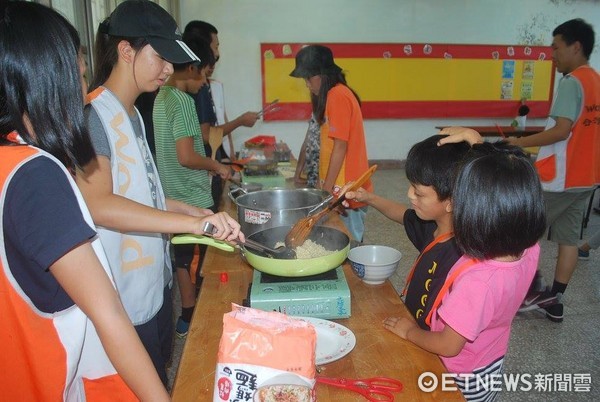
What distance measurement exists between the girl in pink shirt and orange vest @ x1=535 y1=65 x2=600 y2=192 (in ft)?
6.09

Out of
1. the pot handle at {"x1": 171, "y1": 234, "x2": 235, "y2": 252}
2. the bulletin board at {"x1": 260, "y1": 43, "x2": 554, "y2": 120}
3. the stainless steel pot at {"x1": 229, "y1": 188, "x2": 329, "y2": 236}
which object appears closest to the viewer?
the pot handle at {"x1": 171, "y1": 234, "x2": 235, "y2": 252}

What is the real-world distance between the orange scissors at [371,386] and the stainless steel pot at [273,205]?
0.66 meters

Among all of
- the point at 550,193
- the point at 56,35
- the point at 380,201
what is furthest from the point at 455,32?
the point at 56,35

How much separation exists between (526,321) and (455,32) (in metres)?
4.63

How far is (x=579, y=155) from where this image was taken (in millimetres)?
2645

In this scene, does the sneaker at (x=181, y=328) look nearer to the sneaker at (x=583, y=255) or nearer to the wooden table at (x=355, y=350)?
the wooden table at (x=355, y=350)

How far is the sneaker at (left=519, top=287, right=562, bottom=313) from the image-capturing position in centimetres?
260

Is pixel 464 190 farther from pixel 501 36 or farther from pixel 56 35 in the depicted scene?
pixel 501 36

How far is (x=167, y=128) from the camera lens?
2.02m

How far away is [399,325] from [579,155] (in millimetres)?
2170

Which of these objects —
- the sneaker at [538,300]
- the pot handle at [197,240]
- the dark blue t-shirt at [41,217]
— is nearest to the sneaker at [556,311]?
the sneaker at [538,300]

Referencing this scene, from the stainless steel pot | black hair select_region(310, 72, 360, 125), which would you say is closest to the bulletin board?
black hair select_region(310, 72, 360, 125)

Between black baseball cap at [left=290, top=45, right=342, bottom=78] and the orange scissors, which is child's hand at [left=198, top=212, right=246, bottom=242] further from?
black baseball cap at [left=290, top=45, right=342, bottom=78]

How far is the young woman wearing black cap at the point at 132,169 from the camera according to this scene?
1.06 meters
